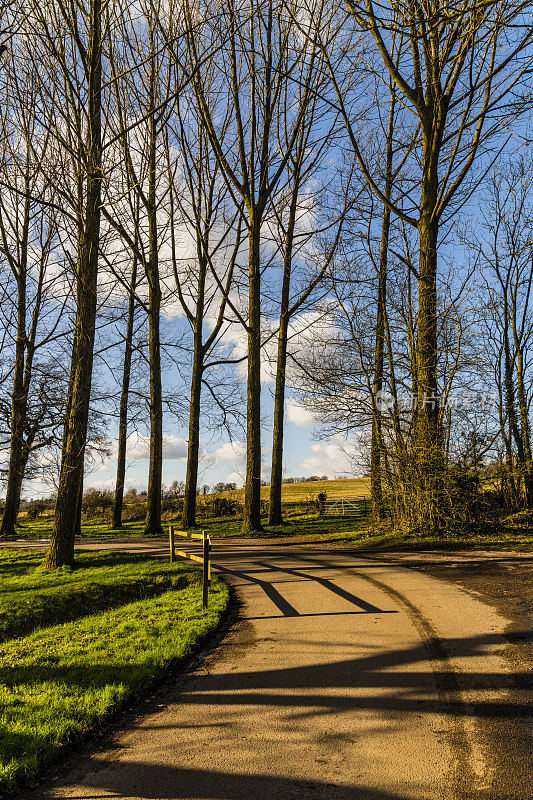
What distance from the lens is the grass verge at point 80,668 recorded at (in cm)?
411

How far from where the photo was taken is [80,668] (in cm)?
580

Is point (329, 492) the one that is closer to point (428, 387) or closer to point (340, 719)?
point (428, 387)

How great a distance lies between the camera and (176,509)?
104 feet

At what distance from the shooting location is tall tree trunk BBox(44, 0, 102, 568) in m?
12.6

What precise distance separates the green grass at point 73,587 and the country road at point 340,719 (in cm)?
408

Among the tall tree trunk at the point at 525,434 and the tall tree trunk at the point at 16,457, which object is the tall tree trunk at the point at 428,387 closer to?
the tall tree trunk at the point at 525,434

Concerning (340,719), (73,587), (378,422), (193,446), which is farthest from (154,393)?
(340,719)

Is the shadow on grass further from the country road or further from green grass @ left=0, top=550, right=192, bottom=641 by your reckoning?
green grass @ left=0, top=550, right=192, bottom=641

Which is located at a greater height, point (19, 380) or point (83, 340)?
point (19, 380)

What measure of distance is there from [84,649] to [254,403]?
44.6 feet

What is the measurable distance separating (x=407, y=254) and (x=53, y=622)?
16521mm

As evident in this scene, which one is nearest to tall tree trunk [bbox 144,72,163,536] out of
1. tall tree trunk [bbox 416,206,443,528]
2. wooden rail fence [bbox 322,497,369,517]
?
wooden rail fence [bbox 322,497,369,517]

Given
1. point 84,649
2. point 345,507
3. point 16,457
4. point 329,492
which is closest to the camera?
point 84,649

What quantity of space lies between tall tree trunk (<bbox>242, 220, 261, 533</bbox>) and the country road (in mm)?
11800
